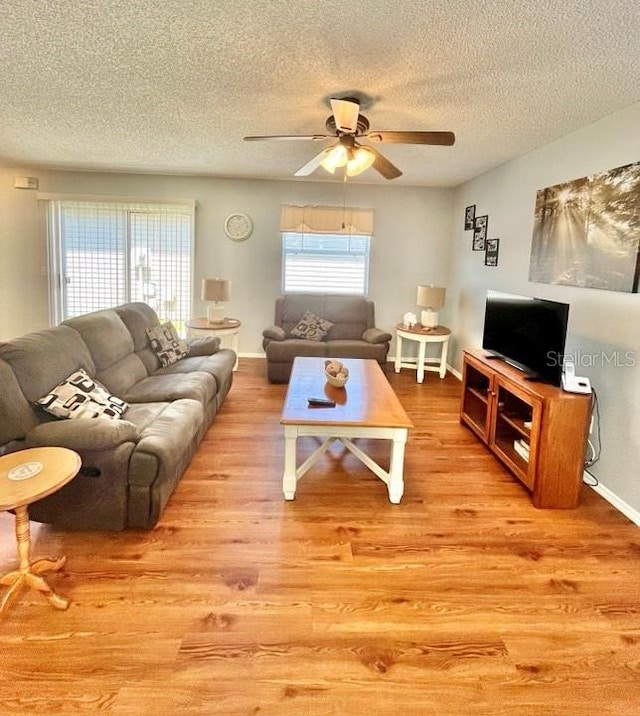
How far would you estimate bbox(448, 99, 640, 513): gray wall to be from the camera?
2.80m

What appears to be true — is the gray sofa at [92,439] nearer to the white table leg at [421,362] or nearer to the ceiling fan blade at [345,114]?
the ceiling fan blade at [345,114]

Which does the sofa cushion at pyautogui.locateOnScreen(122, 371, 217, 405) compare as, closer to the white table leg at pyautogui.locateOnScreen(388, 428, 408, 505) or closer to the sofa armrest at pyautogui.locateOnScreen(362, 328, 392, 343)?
the white table leg at pyautogui.locateOnScreen(388, 428, 408, 505)

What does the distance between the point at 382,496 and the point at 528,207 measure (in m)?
2.95

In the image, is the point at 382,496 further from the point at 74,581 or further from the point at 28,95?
the point at 28,95

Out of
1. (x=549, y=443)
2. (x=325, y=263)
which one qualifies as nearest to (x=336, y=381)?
(x=549, y=443)

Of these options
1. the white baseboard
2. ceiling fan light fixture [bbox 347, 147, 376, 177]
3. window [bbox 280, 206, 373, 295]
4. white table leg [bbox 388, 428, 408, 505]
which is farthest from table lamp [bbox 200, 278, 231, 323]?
the white baseboard

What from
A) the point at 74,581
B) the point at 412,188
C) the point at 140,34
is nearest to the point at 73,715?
the point at 74,581

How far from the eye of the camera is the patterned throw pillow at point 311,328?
5.70m

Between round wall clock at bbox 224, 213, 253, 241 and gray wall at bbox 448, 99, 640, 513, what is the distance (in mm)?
3090

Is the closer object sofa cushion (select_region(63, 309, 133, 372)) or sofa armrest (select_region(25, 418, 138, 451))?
sofa armrest (select_region(25, 418, 138, 451))

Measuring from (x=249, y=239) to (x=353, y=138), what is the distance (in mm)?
3588

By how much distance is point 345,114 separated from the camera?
2584 mm

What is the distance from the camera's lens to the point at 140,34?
7.33 feet

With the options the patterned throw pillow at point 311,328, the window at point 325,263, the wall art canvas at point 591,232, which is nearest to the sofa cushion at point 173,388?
the patterned throw pillow at point 311,328
